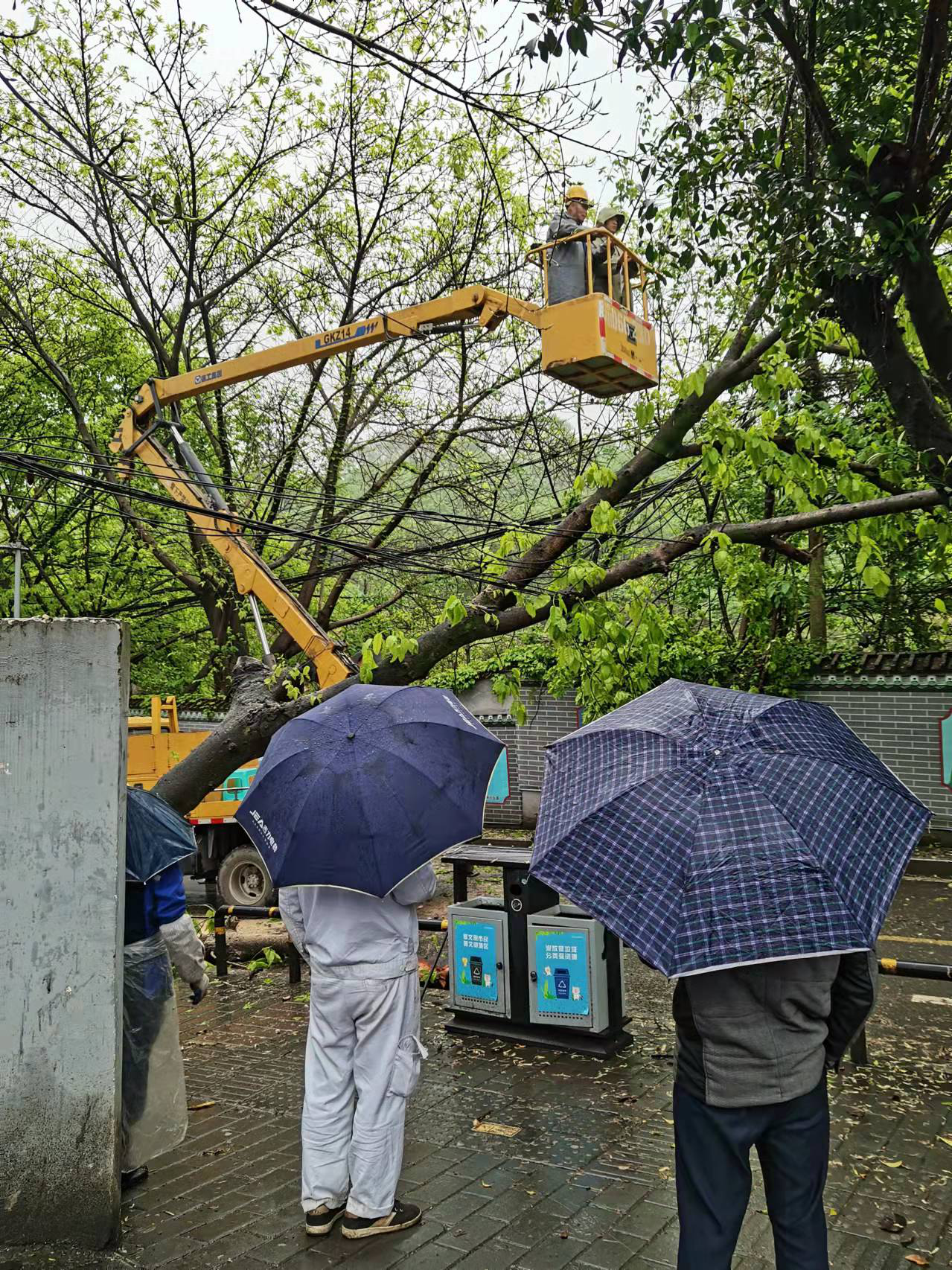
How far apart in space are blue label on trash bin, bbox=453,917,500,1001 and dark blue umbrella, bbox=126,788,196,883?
258cm

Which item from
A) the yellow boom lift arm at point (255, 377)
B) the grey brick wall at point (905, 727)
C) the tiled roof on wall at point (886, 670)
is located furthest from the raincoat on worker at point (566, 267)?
the tiled roof on wall at point (886, 670)

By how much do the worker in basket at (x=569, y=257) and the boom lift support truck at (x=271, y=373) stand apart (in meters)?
0.06

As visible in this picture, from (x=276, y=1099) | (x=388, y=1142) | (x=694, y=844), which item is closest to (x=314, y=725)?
(x=388, y=1142)

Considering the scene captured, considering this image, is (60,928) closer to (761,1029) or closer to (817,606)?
(761,1029)

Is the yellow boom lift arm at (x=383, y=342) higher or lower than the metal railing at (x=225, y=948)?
higher

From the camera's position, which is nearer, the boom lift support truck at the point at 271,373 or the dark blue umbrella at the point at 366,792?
the dark blue umbrella at the point at 366,792

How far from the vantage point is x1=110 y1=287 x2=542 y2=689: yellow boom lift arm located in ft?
28.8

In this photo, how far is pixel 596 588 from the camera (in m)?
7.99

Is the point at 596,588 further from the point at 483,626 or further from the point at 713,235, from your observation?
the point at 713,235

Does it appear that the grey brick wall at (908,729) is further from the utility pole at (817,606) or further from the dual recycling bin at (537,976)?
the dual recycling bin at (537,976)

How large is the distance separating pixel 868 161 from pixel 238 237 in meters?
10.6

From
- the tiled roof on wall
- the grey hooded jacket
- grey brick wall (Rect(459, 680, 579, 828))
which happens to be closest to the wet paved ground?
the grey hooded jacket

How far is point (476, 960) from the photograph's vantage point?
7004mm

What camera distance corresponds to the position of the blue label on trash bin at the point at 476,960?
6.92m
